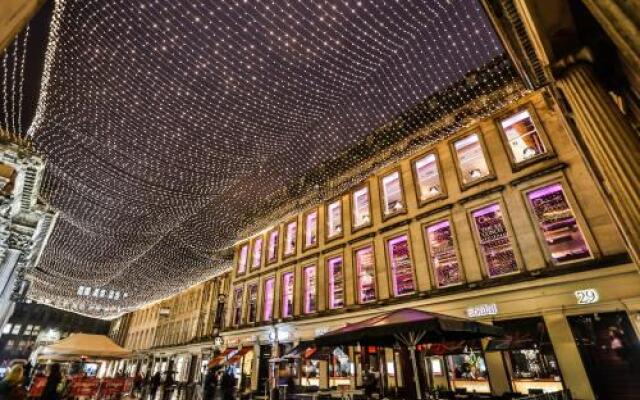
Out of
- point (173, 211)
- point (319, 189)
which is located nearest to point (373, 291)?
point (319, 189)

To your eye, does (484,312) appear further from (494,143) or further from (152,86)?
(152,86)

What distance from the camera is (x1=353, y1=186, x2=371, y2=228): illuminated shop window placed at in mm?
16189

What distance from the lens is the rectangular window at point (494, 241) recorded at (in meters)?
10.7

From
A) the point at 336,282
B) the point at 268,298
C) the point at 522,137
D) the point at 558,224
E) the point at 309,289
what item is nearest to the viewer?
the point at 558,224

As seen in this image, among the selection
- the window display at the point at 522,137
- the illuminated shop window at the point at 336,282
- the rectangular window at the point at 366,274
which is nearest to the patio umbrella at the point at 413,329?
the rectangular window at the point at 366,274

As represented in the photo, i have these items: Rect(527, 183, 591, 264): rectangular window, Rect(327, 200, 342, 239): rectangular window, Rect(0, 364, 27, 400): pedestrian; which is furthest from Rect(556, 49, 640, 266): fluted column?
Rect(327, 200, 342, 239): rectangular window

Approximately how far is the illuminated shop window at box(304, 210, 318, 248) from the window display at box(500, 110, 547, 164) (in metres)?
11.5

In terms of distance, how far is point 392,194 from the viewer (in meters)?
15.5

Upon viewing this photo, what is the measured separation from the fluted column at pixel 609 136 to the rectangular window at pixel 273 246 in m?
19.4

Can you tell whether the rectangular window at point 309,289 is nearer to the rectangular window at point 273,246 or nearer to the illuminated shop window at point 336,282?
the illuminated shop window at point 336,282

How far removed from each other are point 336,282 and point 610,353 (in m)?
11.1

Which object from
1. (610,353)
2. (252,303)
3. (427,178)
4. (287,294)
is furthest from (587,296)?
(252,303)

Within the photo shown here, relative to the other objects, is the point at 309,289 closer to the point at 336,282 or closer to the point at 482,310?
the point at 336,282

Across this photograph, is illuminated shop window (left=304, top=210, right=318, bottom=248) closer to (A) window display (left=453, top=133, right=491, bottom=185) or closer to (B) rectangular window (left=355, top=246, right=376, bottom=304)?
(B) rectangular window (left=355, top=246, right=376, bottom=304)
